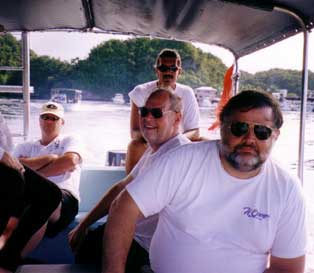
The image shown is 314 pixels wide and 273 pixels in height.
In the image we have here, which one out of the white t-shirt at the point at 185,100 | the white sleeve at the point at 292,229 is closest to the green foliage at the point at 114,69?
the white t-shirt at the point at 185,100

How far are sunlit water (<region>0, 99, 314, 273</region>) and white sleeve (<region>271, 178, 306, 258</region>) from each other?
231 cm

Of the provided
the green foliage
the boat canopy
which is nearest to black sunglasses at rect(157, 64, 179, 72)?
the boat canopy

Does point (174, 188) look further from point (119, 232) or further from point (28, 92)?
point (28, 92)

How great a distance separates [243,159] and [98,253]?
0.85 metres

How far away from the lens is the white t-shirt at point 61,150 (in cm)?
328

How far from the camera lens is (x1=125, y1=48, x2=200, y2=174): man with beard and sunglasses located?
11.3ft

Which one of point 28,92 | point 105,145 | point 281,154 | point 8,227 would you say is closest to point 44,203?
point 8,227

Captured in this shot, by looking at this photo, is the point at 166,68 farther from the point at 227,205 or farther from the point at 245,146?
the point at 227,205

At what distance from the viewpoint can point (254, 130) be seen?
67.3 inches

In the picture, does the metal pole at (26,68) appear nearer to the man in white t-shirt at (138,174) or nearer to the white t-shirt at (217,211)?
the man in white t-shirt at (138,174)

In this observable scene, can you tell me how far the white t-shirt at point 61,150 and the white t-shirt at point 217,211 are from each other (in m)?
1.66

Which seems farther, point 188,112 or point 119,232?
point 188,112

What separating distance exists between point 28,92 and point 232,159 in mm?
2924

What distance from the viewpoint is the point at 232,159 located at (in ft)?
5.56
